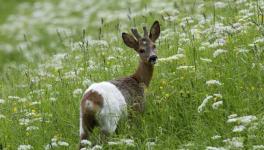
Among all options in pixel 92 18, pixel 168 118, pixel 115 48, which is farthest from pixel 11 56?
pixel 168 118

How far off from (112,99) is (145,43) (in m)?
1.38

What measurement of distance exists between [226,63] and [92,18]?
1294 cm

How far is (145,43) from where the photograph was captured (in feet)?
29.5

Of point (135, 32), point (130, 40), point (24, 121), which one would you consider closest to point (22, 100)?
point (24, 121)

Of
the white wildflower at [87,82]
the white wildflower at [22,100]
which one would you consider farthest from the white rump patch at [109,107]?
the white wildflower at [22,100]

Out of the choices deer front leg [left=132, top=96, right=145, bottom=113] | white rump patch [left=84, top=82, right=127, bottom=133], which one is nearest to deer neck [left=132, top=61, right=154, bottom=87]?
deer front leg [left=132, top=96, right=145, bottom=113]

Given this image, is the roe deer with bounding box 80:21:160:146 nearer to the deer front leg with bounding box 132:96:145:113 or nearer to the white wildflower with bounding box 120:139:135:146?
the deer front leg with bounding box 132:96:145:113

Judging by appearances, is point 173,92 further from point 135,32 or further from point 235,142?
point 235,142

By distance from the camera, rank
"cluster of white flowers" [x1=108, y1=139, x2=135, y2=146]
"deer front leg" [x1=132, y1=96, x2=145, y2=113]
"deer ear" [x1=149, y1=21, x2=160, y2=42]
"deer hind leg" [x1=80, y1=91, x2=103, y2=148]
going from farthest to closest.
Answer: "deer ear" [x1=149, y1=21, x2=160, y2=42]
"deer front leg" [x1=132, y1=96, x2=145, y2=113]
"deer hind leg" [x1=80, y1=91, x2=103, y2=148]
"cluster of white flowers" [x1=108, y1=139, x2=135, y2=146]

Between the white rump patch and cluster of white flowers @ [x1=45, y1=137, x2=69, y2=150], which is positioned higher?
the white rump patch

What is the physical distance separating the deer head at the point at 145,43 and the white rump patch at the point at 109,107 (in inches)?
38.4

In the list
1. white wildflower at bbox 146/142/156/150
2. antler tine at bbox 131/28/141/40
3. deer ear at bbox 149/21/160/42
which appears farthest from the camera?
deer ear at bbox 149/21/160/42

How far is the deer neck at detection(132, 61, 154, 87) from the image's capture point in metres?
9.11

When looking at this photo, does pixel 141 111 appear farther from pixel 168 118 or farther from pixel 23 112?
pixel 23 112
